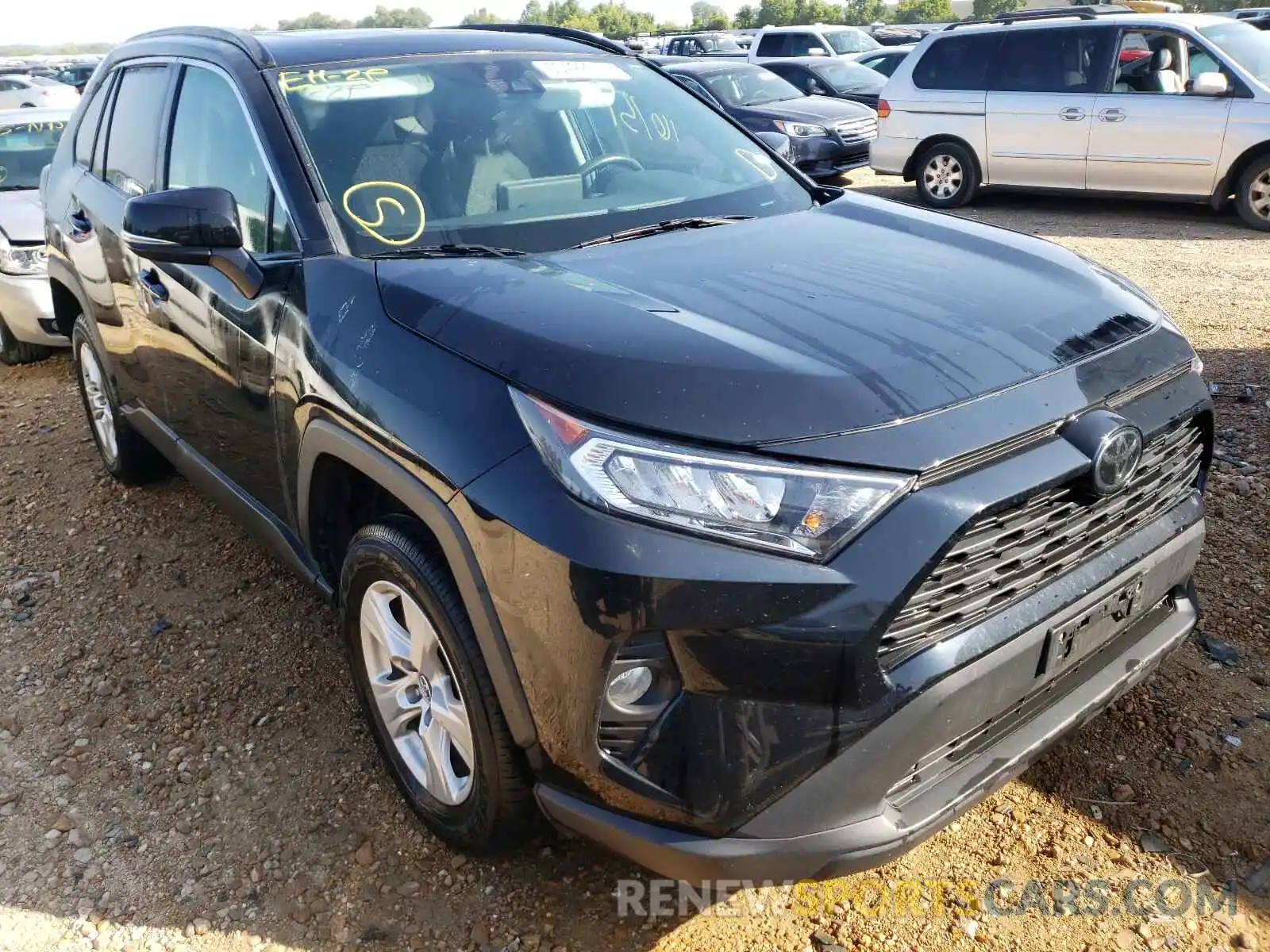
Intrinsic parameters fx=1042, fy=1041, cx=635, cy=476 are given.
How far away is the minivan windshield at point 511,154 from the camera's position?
8.79ft

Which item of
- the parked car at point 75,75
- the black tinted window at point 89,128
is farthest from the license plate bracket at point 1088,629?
the parked car at point 75,75

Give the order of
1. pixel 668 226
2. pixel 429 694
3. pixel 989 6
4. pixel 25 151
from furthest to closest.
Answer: pixel 989 6
pixel 25 151
pixel 668 226
pixel 429 694

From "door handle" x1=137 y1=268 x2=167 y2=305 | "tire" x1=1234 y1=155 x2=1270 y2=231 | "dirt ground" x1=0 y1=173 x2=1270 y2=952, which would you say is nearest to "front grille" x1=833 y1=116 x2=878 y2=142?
"tire" x1=1234 y1=155 x2=1270 y2=231

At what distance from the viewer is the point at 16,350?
6.74m

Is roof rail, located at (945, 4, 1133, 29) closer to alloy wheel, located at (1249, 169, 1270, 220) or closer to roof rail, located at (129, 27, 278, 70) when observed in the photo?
alloy wheel, located at (1249, 169, 1270, 220)

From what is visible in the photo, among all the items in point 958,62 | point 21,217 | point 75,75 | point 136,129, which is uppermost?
point 136,129

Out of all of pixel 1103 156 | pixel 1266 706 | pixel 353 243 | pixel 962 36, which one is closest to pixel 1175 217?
pixel 1103 156

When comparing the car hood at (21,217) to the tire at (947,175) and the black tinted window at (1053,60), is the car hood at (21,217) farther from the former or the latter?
the black tinted window at (1053,60)

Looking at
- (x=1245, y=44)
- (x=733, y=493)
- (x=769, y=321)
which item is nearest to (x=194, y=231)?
(x=769, y=321)

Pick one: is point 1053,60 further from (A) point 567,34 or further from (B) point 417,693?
(B) point 417,693

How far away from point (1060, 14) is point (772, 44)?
9.14m

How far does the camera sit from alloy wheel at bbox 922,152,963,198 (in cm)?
1031

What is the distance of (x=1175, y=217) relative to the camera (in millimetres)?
9438

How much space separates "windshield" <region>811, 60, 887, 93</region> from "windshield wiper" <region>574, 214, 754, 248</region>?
39.8ft
